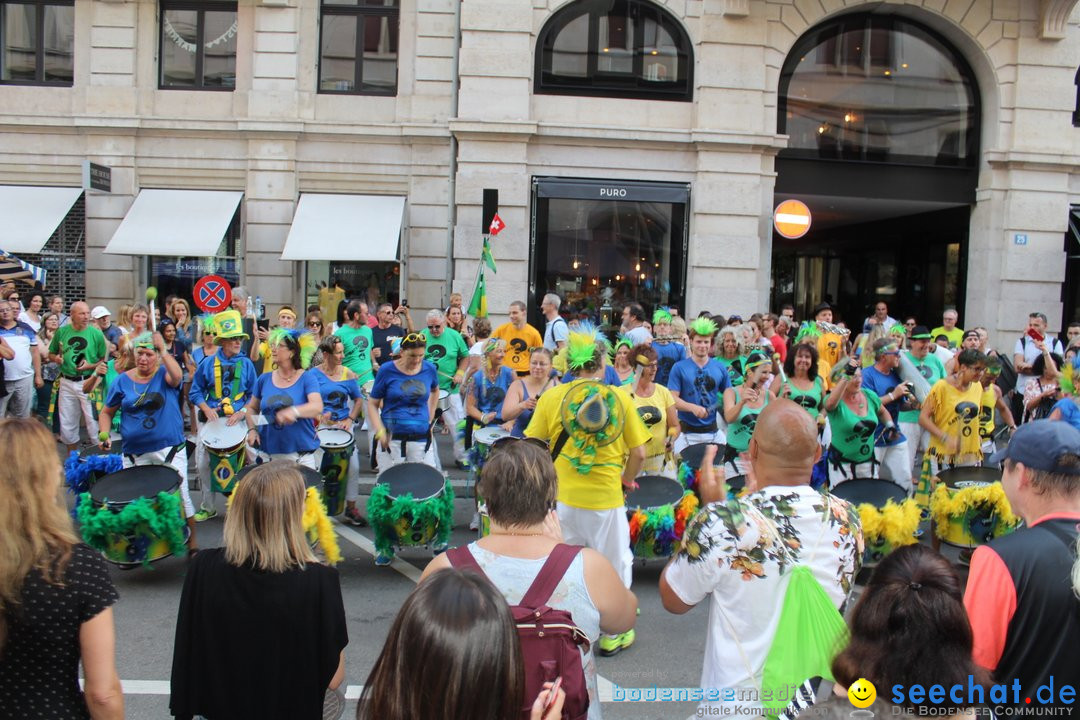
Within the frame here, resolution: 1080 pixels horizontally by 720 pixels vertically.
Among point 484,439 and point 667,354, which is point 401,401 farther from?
point 667,354

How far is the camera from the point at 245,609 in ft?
10.2

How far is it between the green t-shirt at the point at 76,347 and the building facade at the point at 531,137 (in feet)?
15.7

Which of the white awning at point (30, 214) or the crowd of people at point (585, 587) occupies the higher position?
the white awning at point (30, 214)

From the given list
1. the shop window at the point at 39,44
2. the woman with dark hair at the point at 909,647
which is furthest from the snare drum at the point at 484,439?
the shop window at the point at 39,44

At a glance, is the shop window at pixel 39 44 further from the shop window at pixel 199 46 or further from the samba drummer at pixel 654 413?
the samba drummer at pixel 654 413

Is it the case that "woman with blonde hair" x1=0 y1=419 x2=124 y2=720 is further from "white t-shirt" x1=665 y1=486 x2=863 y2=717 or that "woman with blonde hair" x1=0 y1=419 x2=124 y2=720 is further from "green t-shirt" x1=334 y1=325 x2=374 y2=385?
"green t-shirt" x1=334 y1=325 x2=374 y2=385

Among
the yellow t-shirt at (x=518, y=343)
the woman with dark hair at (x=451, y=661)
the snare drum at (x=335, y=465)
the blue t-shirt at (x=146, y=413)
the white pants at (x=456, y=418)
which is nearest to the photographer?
the woman with dark hair at (x=451, y=661)

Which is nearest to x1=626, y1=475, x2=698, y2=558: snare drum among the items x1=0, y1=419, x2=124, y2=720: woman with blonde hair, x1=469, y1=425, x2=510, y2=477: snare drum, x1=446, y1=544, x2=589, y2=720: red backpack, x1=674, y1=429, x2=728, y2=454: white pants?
x1=469, y1=425, x2=510, y2=477: snare drum

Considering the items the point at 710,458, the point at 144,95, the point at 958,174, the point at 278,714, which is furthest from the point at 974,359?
the point at 144,95

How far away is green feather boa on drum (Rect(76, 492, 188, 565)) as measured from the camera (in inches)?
252

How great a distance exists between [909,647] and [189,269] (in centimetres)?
1822

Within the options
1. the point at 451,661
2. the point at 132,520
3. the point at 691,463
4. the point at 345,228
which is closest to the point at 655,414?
the point at 691,463

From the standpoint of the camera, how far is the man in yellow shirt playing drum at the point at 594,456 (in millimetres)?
5609

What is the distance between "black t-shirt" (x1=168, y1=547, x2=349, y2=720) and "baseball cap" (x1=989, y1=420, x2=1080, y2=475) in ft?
7.72
